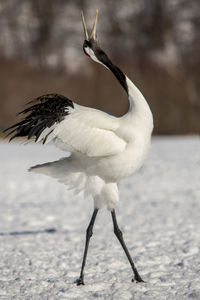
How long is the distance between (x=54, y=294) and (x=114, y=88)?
1645cm

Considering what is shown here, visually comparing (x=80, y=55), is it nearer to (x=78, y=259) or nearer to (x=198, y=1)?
(x=198, y=1)

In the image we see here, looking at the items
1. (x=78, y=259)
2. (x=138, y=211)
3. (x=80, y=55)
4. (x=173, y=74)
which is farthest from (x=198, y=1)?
(x=78, y=259)

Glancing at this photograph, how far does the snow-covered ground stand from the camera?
3688 mm

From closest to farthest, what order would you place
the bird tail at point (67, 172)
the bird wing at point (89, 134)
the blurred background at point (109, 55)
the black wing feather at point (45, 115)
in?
the bird wing at point (89, 134) → the black wing feather at point (45, 115) → the bird tail at point (67, 172) → the blurred background at point (109, 55)

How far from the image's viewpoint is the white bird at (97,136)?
3492 millimetres

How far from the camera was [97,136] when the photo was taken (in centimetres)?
353

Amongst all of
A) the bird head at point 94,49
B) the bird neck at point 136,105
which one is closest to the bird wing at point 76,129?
the bird neck at point 136,105

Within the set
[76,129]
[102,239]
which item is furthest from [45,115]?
[102,239]

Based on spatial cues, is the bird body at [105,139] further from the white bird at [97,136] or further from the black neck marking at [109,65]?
the black neck marking at [109,65]

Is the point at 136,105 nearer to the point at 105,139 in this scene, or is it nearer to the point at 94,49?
the point at 105,139

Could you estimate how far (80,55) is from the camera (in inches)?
901

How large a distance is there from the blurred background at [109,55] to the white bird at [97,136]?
14.7 m

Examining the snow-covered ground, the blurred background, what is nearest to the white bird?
the snow-covered ground

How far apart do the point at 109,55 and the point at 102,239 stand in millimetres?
17130
